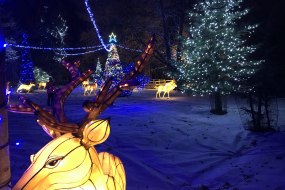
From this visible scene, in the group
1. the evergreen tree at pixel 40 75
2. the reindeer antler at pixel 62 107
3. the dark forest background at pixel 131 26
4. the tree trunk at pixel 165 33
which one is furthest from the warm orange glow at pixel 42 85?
the reindeer antler at pixel 62 107

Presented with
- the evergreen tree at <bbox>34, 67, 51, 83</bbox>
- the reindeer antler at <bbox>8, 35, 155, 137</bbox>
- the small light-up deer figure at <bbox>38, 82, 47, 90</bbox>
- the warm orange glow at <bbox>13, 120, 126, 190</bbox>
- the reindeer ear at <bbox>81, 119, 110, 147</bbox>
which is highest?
the evergreen tree at <bbox>34, 67, 51, 83</bbox>

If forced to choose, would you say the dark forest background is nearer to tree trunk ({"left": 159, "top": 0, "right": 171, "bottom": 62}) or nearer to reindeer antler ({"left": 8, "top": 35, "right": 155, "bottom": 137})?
tree trunk ({"left": 159, "top": 0, "right": 171, "bottom": 62})

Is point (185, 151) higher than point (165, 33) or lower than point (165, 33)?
lower

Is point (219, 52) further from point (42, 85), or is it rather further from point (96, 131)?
point (42, 85)

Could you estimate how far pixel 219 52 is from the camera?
1544cm

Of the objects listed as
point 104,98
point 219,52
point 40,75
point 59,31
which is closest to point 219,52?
point 219,52

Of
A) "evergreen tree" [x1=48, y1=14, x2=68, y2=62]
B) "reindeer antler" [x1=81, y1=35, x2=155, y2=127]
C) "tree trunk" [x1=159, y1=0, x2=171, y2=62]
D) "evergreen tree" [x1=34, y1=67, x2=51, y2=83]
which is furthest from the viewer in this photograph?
"evergreen tree" [x1=48, y1=14, x2=68, y2=62]

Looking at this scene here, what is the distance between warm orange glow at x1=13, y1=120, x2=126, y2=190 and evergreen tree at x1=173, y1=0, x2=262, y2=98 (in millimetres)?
13147

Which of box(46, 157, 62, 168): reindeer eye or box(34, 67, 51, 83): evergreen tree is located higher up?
box(34, 67, 51, 83): evergreen tree

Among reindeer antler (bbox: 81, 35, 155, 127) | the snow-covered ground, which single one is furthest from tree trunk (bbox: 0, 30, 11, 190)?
the snow-covered ground

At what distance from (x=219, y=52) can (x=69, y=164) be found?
13697 millimetres

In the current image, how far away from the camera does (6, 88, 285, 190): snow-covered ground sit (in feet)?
21.8

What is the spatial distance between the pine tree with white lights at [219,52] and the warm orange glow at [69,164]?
43.1 ft

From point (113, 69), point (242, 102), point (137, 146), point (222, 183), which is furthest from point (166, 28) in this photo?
point (222, 183)
